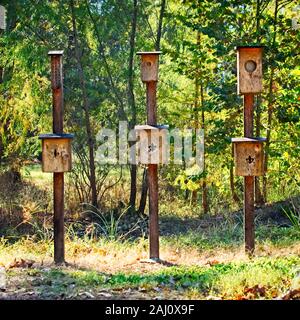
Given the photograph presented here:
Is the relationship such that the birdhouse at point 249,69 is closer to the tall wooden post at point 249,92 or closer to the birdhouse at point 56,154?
the tall wooden post at point 249,92

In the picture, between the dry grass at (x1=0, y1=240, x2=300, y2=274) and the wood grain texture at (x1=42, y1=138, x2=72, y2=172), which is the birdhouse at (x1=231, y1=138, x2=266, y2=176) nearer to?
the dry grass at (x1=0, y1=240, x2=300, y2=274)

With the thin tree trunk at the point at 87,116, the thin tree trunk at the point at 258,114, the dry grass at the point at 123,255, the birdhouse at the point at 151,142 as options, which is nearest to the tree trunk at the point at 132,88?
the thin tree trunk at the point at 87,116

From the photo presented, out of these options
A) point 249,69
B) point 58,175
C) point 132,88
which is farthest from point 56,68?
point 132,88

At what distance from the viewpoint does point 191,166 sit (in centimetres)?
912

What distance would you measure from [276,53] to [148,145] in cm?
245

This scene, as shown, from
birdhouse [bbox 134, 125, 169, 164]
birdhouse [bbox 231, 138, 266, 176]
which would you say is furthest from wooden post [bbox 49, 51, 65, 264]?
birdhouse [bbox 231, 138, 266, 176]

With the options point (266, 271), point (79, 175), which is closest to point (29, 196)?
point (79, 175)

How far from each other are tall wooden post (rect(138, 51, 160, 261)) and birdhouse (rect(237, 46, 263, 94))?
691 millimetres

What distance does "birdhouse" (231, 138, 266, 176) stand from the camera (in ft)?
19.1

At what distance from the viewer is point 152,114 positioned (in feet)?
19.5

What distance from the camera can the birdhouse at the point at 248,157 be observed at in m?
5.81

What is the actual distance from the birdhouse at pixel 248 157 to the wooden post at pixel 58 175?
1.42 meters

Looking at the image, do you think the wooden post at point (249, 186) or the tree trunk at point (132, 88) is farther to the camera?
the tree trunk at point (132, 88)
